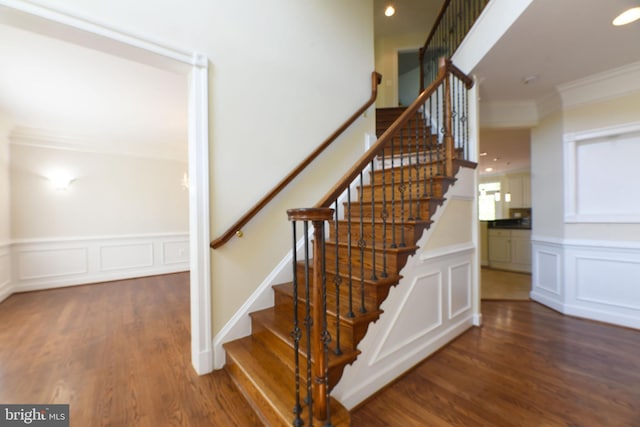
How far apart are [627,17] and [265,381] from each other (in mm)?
3592

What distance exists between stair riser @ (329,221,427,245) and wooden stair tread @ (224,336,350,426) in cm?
98

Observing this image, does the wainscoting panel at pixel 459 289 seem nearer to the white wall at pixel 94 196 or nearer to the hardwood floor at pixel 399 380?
the hardwood floor at pixel 399 380

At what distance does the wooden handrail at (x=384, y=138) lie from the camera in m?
1.38

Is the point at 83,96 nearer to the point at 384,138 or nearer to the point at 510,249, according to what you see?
the point at 384,138

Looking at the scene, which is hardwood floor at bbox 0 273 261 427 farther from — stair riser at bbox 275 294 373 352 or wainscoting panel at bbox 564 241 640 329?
wainscoting panel at bbox 564 241 640 329

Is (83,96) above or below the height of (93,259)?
above

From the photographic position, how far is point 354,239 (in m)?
2.18

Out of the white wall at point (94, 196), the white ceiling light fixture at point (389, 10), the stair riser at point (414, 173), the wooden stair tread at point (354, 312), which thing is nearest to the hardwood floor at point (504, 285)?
the stair riser at point (414, 173)

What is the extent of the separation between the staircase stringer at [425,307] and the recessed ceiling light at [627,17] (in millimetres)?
1407

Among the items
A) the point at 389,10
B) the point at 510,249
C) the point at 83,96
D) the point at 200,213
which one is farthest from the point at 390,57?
the point at 200,213

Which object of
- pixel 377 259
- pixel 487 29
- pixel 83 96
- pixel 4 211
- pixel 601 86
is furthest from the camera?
pixel 4 211

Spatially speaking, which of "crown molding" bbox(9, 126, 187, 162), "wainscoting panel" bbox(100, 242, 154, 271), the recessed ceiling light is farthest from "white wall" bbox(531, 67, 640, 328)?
"wainscoting panel" bbox(100, 242, 154, 271)

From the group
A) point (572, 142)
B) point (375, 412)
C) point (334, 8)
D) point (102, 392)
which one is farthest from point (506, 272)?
point (102, 392)

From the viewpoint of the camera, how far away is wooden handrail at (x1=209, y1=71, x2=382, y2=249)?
6.27ft
